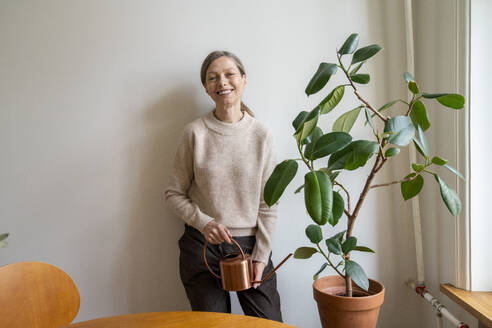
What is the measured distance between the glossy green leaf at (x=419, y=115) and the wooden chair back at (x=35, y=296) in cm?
140

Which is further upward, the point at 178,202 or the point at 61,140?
the point at 61,140

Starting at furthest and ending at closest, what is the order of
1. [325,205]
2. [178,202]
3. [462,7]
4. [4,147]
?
1. [4,147]
2. [178,202]
3. [462,7]
4. [325,205]

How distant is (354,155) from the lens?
130cm

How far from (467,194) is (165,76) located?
152cm

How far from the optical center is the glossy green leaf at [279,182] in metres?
1.22

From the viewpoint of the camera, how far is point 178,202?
1.71 meters

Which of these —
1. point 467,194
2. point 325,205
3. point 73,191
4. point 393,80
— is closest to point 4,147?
point 73,191

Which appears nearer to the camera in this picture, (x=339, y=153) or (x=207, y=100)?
(x=339, y=153)

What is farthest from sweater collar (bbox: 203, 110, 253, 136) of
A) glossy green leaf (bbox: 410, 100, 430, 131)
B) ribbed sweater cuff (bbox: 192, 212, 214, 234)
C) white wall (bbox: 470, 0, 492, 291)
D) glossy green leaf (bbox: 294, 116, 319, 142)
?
white wall (bbox: 470, 0, 492, 291)

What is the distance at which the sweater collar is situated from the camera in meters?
1.73

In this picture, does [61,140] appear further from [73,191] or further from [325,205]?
[325,205]

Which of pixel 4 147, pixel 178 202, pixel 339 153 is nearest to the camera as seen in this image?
pixel 339 153

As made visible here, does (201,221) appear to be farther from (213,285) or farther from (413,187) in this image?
(413,187)

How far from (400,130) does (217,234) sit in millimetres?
840
